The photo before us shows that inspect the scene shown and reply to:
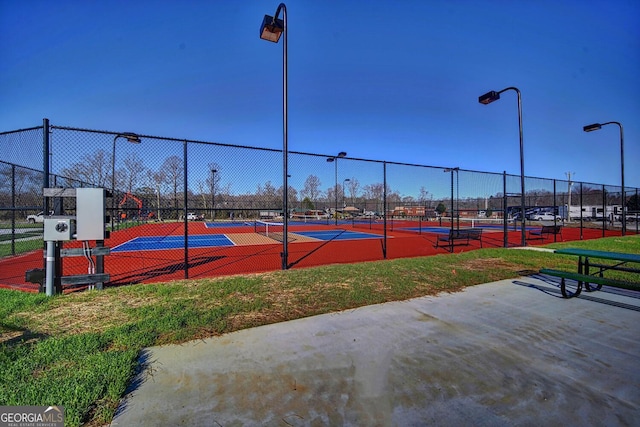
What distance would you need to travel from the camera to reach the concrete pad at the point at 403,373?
235cm

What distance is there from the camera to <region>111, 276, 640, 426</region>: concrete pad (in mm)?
2352

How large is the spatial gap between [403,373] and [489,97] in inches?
452

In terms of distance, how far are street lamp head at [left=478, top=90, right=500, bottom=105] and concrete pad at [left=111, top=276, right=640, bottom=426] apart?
8878mm

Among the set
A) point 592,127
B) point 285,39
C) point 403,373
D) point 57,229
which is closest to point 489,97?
point 285,39

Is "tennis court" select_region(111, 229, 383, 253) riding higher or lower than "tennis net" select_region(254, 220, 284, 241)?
lower

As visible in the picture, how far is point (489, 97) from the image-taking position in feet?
36.7

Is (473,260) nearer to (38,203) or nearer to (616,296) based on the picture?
(616,296)

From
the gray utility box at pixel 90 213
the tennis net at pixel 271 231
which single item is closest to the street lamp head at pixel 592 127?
the tennis net at pixel 271 231

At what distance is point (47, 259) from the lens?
204 inches

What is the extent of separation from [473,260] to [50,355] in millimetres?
9404

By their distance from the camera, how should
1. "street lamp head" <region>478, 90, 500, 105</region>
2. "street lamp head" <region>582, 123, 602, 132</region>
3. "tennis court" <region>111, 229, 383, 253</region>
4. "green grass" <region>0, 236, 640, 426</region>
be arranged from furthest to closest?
"street lamp head" <region>582, 123, 602, 132</region>, "tennis court" <region>111, 229, 383, 253</region>, "street lamp head" <region>478, 90, 500, 105</region>, "green grass" <region>0, 236, 640, 426</region>

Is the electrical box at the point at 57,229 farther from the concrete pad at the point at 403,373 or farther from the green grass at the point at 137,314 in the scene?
the concrete pad at the point at 403,373

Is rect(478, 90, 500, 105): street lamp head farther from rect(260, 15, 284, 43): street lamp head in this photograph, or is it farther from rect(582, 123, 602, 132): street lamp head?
rect(582, 123, 602, 132): street lamp head

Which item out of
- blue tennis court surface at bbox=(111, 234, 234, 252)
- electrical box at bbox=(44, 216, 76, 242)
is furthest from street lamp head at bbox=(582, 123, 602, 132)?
electrical box at bbox=(44, 216, 76, 242)
